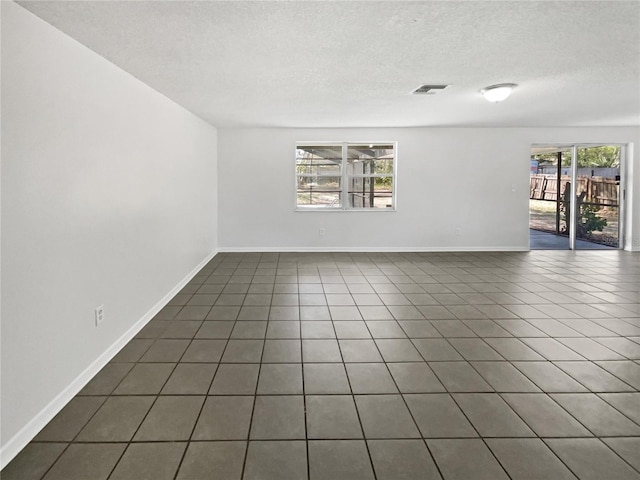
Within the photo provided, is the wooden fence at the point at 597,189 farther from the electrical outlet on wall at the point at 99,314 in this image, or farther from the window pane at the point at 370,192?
the electrical outlet on wall at the point at 99,314

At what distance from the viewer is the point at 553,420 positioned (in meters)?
2.06

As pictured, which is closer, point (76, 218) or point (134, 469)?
point (134, 469)

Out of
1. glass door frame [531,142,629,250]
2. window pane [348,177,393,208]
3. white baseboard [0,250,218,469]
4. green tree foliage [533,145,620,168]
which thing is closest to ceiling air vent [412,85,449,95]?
window pane [348,177,393,208]

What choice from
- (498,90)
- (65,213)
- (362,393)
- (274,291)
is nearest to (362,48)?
(498,90)

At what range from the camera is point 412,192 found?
23.1 ft

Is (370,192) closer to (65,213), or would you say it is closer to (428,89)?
(428,89)

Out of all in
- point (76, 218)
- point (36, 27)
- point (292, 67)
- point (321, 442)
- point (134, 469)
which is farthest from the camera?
point (292, 67)

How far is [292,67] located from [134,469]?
Answer: 2.80 metres

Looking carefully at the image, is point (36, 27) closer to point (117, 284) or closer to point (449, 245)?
point (117, 284)

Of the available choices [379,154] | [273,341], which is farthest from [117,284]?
[379,154]

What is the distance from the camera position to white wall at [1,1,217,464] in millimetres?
1839

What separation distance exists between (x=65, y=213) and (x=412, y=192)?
5.67 m

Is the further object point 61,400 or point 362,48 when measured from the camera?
point 362,48

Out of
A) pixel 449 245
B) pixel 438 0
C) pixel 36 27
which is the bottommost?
pixel 449 245
